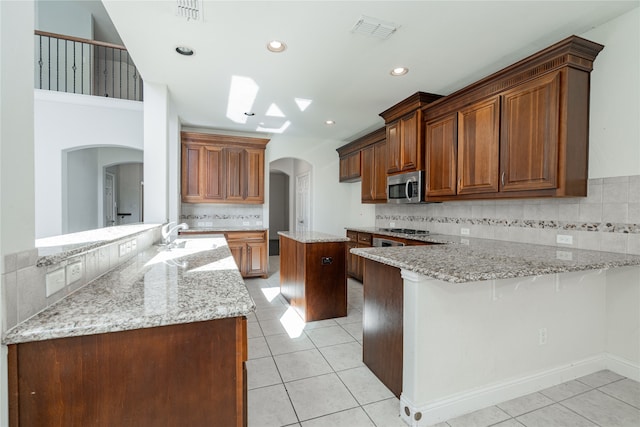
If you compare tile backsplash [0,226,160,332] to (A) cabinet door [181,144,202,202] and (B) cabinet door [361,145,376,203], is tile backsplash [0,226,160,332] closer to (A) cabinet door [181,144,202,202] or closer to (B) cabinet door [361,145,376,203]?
(A) cabinet door [181,144,202,202]

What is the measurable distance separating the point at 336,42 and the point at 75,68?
536 cm

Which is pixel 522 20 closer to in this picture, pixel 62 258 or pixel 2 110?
pixel 2 110

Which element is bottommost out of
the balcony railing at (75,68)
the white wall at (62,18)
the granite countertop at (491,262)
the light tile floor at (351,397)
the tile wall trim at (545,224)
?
the light tile floor at (351,397)

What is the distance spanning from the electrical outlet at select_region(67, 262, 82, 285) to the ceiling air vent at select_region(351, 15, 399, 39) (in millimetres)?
2349

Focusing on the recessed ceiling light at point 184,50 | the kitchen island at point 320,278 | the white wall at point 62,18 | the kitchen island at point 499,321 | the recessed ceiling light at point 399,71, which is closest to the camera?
the kitchen island at point 499,321

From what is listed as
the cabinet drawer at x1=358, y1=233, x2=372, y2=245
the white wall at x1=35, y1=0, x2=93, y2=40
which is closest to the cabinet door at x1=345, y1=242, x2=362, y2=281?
the cabinet drawer at x1=358, y1=233, x2=372, y2=245

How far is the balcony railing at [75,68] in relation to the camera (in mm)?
4996

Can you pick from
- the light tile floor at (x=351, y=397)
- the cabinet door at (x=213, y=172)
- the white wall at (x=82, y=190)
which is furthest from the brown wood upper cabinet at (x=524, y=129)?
the white wall at (x=82, y=190)

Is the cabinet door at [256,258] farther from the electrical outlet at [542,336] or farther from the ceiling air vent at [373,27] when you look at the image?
the electrical outlet at [542,336]

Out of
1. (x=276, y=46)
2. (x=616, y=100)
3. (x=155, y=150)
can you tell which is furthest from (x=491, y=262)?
(x=155, y=150)

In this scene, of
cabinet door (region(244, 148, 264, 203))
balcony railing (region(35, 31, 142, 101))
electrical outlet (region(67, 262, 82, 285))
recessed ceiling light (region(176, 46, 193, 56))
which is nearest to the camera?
electrical outlet (region(67, 262, 82, 285))

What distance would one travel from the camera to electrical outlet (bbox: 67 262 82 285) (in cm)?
117

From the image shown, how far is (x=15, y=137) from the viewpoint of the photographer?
910 mm

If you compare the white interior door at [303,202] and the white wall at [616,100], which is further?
the white interior door at [303,202]
